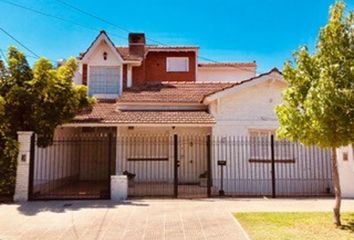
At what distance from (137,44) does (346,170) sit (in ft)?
53.6

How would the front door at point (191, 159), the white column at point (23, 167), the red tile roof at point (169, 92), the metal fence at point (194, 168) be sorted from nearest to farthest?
the white column at point (23, 167)
the metal fence at point (194, 168)
the red tile roof at point (169, 92)
the front door at point (191, 159)

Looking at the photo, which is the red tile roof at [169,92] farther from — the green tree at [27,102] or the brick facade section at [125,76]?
the green tree at [27,102]

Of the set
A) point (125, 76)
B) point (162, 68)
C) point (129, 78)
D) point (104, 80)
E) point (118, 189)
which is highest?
point (162, 68)

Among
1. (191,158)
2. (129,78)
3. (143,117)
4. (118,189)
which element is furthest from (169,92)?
(118,189)

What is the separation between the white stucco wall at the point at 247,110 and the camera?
17.7 metres

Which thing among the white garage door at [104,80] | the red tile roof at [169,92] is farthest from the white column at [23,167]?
the white garage door at [104,80]

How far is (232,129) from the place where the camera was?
58.2 ft

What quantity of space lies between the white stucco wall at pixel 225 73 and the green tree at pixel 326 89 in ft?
77.7

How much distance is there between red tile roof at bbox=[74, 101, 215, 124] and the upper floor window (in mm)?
11875

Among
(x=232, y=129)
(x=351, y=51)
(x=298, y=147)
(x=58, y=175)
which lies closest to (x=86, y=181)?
(x=58, y=175)

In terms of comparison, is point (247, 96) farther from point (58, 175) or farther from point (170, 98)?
point (58, 175)

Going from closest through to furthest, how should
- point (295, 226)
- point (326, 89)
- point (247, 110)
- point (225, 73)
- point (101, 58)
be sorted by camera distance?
point (326, 89), point (295, 226), point (247, 110), point (101, 58), point (225, 73)

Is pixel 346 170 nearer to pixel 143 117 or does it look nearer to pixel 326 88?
pixel 326 88

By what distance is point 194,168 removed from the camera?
1988 centimetres
